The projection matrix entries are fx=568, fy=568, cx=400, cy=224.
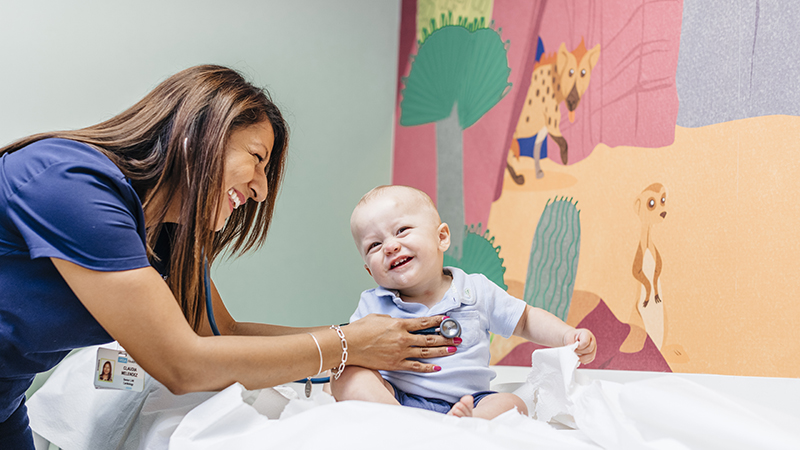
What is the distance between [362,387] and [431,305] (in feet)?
0.95

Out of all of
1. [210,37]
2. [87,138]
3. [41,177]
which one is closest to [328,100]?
[210,37]

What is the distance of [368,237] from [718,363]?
80cm

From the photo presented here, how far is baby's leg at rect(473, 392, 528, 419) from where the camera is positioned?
105cm

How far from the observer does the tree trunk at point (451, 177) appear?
2.32m

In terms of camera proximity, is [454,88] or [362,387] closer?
[362,387]

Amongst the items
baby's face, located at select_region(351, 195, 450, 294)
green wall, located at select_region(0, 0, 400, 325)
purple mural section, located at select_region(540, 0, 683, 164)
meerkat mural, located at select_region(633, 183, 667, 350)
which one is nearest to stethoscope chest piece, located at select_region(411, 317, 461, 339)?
baby's face, located at select_region(351, 195, 450, 294)

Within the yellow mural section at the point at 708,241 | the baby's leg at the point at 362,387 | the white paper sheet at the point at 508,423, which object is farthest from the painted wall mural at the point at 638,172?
the baby's leg at the point at 362,387

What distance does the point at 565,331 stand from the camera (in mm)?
1222

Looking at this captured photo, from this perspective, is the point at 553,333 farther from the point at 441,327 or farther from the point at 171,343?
the point at 171,343

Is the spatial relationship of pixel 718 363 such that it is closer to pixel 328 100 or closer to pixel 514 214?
pixel 514 214

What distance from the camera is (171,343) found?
0.88 m

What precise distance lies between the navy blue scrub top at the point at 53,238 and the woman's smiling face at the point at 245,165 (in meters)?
0.19

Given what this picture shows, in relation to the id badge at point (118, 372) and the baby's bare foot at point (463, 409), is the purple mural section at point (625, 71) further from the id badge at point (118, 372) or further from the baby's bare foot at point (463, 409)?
the id badge at point (118, 372)

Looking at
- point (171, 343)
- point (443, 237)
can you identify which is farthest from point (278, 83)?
point (171, 343)
